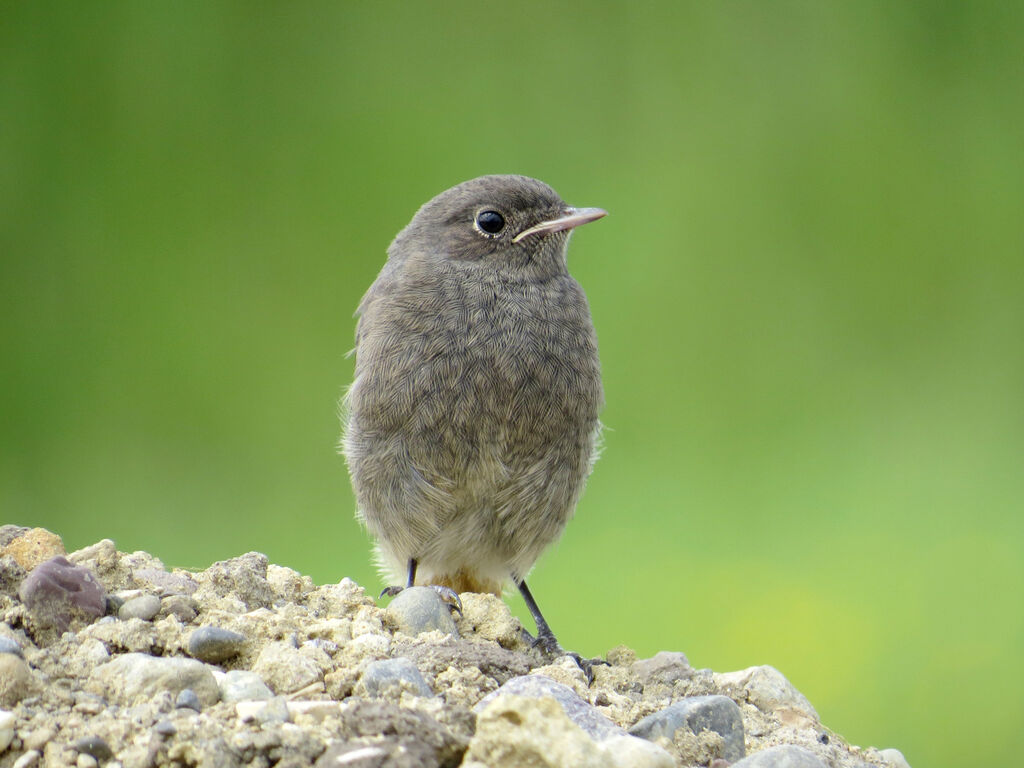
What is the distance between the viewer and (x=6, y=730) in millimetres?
2395

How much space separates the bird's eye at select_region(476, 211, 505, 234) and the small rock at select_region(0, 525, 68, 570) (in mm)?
1863

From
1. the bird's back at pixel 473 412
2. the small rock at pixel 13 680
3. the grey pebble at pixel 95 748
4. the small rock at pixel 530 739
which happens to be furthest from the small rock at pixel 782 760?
the bird's back at pixel 473 412

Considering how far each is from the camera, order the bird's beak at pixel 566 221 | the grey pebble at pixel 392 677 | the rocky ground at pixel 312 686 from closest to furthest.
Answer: the rocky ground at pixel 312 686
the grey pebble at pixel 392 677
the bird's beak at pixel 566 221

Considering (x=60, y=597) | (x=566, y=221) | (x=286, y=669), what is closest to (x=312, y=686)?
(x=286, y=669)

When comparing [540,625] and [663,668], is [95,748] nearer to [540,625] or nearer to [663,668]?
[663,668]

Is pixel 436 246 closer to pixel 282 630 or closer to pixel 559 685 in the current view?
pixel 282 630

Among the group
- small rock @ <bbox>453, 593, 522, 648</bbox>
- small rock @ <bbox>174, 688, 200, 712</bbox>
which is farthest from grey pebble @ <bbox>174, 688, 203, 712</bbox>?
small rock @ <bbox>453, 593, 522, 648</bbox>

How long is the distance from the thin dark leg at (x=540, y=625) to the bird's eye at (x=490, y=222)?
132cm

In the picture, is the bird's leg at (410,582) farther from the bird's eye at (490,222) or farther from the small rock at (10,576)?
the small rock at (10,576)

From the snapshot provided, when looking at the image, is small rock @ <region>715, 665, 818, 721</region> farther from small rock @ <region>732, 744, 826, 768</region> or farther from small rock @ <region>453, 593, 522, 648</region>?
small rock @ <region>732, 744, 826, 768</region>

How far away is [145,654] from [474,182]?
2.35m

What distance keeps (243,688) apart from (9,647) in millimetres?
527

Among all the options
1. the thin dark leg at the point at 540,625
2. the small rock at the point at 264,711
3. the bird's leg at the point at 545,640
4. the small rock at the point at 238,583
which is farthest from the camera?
the thin dark leg at the point at 540,625

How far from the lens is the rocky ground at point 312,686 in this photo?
230 centimetres
